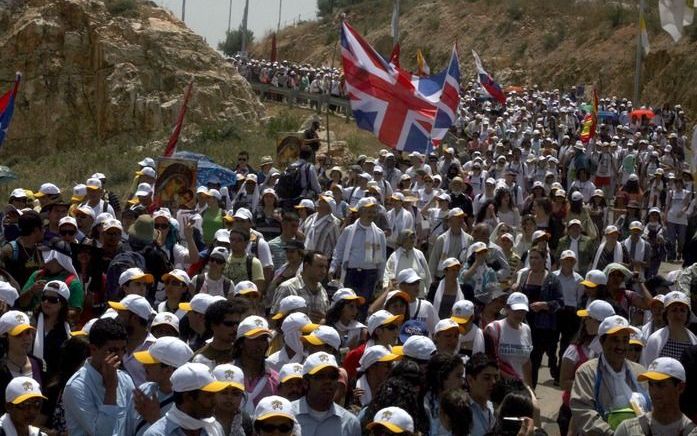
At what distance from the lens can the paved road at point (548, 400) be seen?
11.2 m

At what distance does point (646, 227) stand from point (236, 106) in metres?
18.1

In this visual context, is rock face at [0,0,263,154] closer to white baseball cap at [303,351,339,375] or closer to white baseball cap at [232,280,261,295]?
white baseball cap at [232,280,261,295]

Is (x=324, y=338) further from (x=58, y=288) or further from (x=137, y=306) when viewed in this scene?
(x=58, y=288)

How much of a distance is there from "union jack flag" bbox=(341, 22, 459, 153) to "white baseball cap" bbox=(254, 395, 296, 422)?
1104 cm

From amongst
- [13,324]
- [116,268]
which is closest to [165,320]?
[13,324]

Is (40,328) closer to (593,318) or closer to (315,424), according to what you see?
(315,424)

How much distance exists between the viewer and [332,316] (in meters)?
9.65

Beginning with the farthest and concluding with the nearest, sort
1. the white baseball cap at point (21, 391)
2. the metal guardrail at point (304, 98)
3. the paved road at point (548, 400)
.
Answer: the metal guardrail at point (304, 98) → the paved road at point (548, 400) → the white baseball cap at point (21, 391)

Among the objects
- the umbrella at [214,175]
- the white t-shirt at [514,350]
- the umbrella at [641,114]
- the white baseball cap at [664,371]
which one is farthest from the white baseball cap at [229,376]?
the umbrella at [641,114]

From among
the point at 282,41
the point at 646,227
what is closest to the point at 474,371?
the point at 646,227

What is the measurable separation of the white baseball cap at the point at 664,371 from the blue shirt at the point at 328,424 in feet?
5.03

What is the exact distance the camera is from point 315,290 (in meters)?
10.7

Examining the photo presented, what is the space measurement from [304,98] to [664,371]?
34721mm

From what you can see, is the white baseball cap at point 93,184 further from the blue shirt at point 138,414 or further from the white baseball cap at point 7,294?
the blue shirt at point 138,414
